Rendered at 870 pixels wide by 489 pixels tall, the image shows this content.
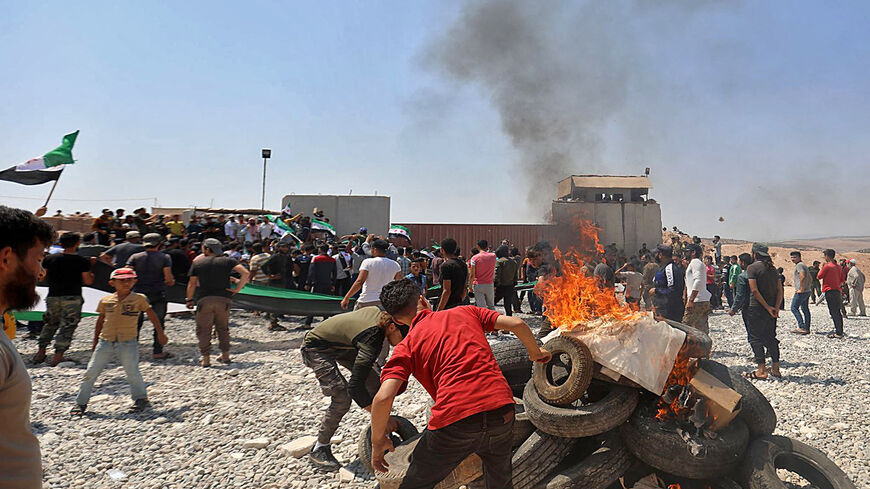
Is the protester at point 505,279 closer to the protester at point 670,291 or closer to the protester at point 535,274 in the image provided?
the protester at point 535,274

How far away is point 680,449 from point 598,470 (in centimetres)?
60

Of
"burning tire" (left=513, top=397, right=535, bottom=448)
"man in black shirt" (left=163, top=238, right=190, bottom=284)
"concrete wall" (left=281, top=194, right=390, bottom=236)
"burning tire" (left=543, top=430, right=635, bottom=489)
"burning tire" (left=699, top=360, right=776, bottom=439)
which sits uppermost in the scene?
"concrete wall" (left=281, top=194, right=390, bottom=236)

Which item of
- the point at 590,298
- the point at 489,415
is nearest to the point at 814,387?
the point at 590,298

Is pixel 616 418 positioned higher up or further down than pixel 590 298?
further down

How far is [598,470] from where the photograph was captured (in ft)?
11.3

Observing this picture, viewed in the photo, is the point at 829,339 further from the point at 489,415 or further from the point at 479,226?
the point at 479,226

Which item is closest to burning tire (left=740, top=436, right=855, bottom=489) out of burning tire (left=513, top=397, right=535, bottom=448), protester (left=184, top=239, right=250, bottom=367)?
burning tire (left=513, top=397, right=535, bottom=448)

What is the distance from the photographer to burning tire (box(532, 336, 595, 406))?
11.8 ft

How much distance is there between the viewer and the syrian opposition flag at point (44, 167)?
544 inches

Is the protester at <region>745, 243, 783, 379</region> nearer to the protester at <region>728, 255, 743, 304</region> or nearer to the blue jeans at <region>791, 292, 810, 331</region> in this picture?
the blue jeans at <region>791, 292, 810, 331</region>

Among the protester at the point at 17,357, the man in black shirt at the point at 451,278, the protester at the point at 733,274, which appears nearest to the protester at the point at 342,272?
the man in black shirt at the point at 451,278

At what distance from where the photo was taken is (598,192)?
27172 millimetres

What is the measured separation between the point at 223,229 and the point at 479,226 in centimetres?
1183

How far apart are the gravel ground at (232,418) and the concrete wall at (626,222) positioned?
16.4 metres
